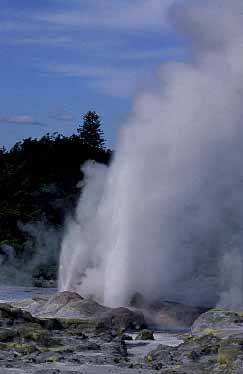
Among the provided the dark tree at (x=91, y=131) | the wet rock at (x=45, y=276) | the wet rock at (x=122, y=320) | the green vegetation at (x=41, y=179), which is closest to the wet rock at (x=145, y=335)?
the wet rock at (x=122, y=320)

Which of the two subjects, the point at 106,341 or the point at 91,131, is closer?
the point at 106,341

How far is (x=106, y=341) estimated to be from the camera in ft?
63.0

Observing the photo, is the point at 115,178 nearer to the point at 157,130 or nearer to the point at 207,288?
the point at 157,130

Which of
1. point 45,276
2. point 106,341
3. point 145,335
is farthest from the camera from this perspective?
point 45,276

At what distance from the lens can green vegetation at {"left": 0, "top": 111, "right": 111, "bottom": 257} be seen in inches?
1781

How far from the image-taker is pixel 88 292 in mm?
26484

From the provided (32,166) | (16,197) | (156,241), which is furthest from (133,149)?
(32,166)

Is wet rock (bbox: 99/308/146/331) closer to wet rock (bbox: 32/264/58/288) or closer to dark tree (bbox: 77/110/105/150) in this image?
wet rock (bbox: 32/264/58/288)

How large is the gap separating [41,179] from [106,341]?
37.2 meters

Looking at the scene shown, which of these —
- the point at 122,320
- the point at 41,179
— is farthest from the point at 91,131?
the point at 122,320

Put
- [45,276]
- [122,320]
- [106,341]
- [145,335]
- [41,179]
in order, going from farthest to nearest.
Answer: [41,179] < [45,276] < [122,320] < [145,335] < [106,341]

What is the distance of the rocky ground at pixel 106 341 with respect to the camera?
630 inches

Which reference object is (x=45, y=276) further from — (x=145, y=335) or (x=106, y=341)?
(x=106, y=341)

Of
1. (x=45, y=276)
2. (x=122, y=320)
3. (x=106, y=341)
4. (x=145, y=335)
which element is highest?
(x=45, y=276)
